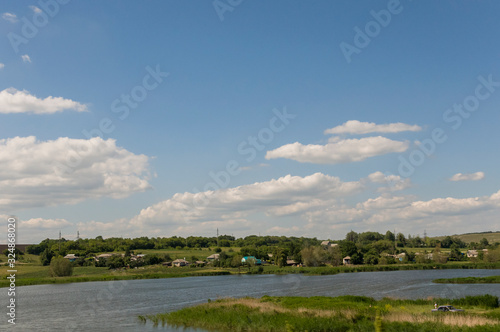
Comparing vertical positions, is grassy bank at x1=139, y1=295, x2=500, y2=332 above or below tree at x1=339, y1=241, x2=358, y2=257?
above

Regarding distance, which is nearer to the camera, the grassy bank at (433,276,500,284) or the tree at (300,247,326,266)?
the grassy bank at (433,276,500,284)

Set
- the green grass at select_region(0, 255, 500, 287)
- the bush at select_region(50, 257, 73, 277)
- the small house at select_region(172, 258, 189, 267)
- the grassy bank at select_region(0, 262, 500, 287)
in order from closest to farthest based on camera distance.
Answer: the grassy bank at select_region(0, 262, 500, 287) → the green grass at select_region(0, 255, 500, 287) → the bush at select_region(50, 257, 73, 277) → the small house at select_region(172, 258, 189, 267)

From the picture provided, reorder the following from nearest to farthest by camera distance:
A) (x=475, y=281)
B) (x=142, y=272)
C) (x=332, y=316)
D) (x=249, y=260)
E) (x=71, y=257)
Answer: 1. (x=332, y=316)
2. (x=475, y=281)
3. (x=142, y=272)
4. (x=71, y=257)
5. (x=249, y=260)

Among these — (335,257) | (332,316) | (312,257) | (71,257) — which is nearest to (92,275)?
(71,257)

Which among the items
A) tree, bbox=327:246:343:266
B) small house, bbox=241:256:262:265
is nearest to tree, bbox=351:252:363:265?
tree, bbox=327:246:343:266

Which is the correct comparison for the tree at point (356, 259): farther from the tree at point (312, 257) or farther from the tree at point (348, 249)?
the tree at point (312, 257)

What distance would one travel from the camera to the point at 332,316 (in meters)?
42.5

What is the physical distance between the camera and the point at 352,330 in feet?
124

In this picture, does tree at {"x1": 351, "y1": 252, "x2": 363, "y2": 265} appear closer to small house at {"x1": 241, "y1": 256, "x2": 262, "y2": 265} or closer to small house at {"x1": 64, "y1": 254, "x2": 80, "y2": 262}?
small house at {"x1": 241, "y1": 256, "x2": 262, "y2": 265}

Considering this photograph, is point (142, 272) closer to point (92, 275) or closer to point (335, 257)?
point (92, 275)

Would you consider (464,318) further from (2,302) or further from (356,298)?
(2,302)

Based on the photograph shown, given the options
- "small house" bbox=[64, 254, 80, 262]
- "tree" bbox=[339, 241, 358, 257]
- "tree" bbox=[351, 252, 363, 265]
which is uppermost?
"small house" bbox=[64, 254, 80, 262]

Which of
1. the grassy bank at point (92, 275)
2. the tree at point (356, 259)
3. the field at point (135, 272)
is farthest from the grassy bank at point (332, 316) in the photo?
the tree at point (356, 259)

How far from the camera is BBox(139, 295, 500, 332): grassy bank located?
121 ft
